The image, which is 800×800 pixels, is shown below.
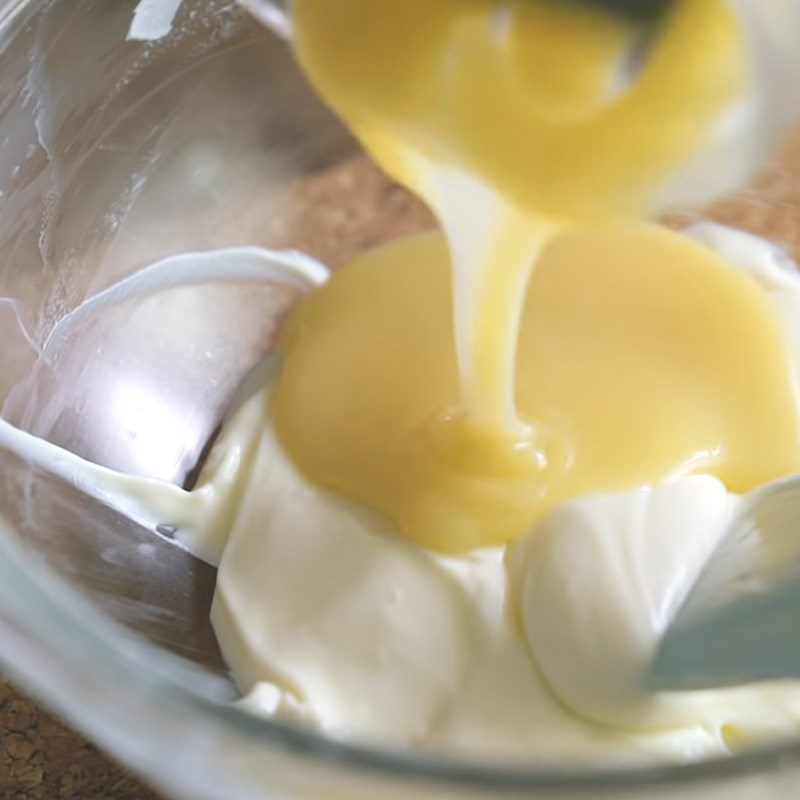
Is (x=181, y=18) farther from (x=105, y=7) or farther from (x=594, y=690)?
(x=594, y=690)

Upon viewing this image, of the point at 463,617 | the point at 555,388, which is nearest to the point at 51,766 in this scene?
the point at 463,617

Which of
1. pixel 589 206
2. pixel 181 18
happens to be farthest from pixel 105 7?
pixel 589 206

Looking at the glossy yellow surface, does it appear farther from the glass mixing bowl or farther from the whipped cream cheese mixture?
the glass mixing bowl

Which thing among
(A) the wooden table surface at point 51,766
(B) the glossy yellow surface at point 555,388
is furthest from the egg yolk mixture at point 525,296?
(A) the wooden table surface at point 51,766

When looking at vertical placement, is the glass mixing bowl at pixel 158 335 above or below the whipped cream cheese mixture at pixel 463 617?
above

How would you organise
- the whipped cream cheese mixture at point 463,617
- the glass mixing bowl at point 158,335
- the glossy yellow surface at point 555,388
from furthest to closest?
the glossy yellow surface at point 555,388 < the whipped cream cheese mixture at point 463,617 < the glass mixing bowl at point 158,335

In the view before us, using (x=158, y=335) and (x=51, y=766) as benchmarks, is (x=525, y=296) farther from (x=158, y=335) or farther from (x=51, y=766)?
(x=51, y=766)

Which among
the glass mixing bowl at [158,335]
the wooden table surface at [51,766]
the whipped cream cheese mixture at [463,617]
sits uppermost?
the glass mixing bowl at [158,335]

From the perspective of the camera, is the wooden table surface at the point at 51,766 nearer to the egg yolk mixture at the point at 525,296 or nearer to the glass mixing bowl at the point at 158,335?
the glass mixing bowl at the point at 158,335
